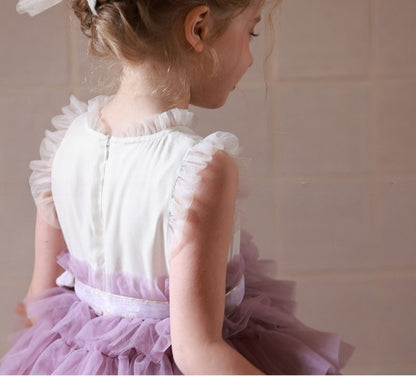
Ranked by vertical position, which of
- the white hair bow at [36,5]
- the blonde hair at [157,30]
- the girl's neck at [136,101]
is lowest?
the girl's neck at [136,101]

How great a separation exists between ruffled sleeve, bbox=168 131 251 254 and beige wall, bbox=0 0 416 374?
0.43 meters

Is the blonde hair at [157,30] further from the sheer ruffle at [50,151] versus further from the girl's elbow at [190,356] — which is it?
the girl's elbow at [190,356]

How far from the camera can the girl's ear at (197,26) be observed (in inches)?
20.1

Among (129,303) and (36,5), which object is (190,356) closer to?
(129,303)

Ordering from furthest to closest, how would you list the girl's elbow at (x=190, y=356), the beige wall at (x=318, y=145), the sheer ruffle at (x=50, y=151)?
the beige wall at (x=318, y=145) → the sheer ruffle at (x=50, y=151) → the girl's elbow at (x=190, y=356)

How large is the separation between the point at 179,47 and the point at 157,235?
0.16 m

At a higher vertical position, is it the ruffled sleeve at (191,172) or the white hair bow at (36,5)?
the white hair bow at (36,5)

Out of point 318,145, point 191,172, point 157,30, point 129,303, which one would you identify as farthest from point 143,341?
point 318,145

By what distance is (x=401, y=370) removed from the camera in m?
1.06

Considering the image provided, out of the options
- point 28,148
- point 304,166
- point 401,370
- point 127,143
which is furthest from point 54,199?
point 401,370

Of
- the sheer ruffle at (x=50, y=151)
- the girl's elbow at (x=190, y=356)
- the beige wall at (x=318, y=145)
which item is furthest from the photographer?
the beige wall at (x=318, y=145)

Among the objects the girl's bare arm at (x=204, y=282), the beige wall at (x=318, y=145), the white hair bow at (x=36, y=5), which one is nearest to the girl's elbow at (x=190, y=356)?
the girl's bare arm at (x=204, y=282)

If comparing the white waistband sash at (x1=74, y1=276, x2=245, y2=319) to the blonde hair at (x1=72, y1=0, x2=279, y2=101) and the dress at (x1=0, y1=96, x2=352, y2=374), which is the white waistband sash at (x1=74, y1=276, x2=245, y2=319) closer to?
the dress at (x1=0, y1=96, x2=352, y2=374)

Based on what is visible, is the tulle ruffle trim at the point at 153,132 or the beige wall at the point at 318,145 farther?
the beige wall at the point at 318,145
